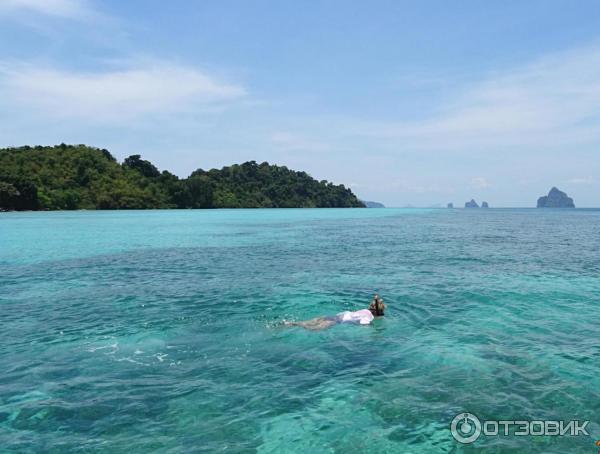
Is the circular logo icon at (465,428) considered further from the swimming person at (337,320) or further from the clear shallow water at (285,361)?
the swimming person at (337,320)

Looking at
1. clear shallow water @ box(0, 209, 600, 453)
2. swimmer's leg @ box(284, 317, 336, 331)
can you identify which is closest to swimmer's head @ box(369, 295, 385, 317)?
clear shallow water @ box(0, 209, 600, 453)

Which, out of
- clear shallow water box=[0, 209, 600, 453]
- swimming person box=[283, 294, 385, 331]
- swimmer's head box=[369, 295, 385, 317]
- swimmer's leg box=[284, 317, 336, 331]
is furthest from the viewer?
swimmer's head box=[369, 295, 385, 317]

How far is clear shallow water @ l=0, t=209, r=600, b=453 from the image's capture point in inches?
428

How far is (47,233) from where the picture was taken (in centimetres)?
6494

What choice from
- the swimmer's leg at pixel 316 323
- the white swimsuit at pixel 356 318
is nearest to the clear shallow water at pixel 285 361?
the white swimsuit at pixel 356 318

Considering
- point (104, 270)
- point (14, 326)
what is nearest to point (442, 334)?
point (14, 326)

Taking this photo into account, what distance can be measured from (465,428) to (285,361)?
6.80 metres

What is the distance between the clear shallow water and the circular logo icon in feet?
0.77

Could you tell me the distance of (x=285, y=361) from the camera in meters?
15.6

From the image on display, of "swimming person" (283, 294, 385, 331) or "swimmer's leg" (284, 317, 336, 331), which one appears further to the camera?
"swimming person" (283, 294, 385, 331)

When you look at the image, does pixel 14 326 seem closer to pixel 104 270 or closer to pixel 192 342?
pixel 192 342

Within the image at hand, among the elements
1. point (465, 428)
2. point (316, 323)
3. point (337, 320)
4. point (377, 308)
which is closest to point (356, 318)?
point (337, 320)

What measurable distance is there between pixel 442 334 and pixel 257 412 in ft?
33.9

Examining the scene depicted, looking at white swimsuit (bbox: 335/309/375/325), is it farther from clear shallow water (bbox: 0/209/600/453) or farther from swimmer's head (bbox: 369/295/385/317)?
swimmer's head (bbox: 369/295/385/317)
